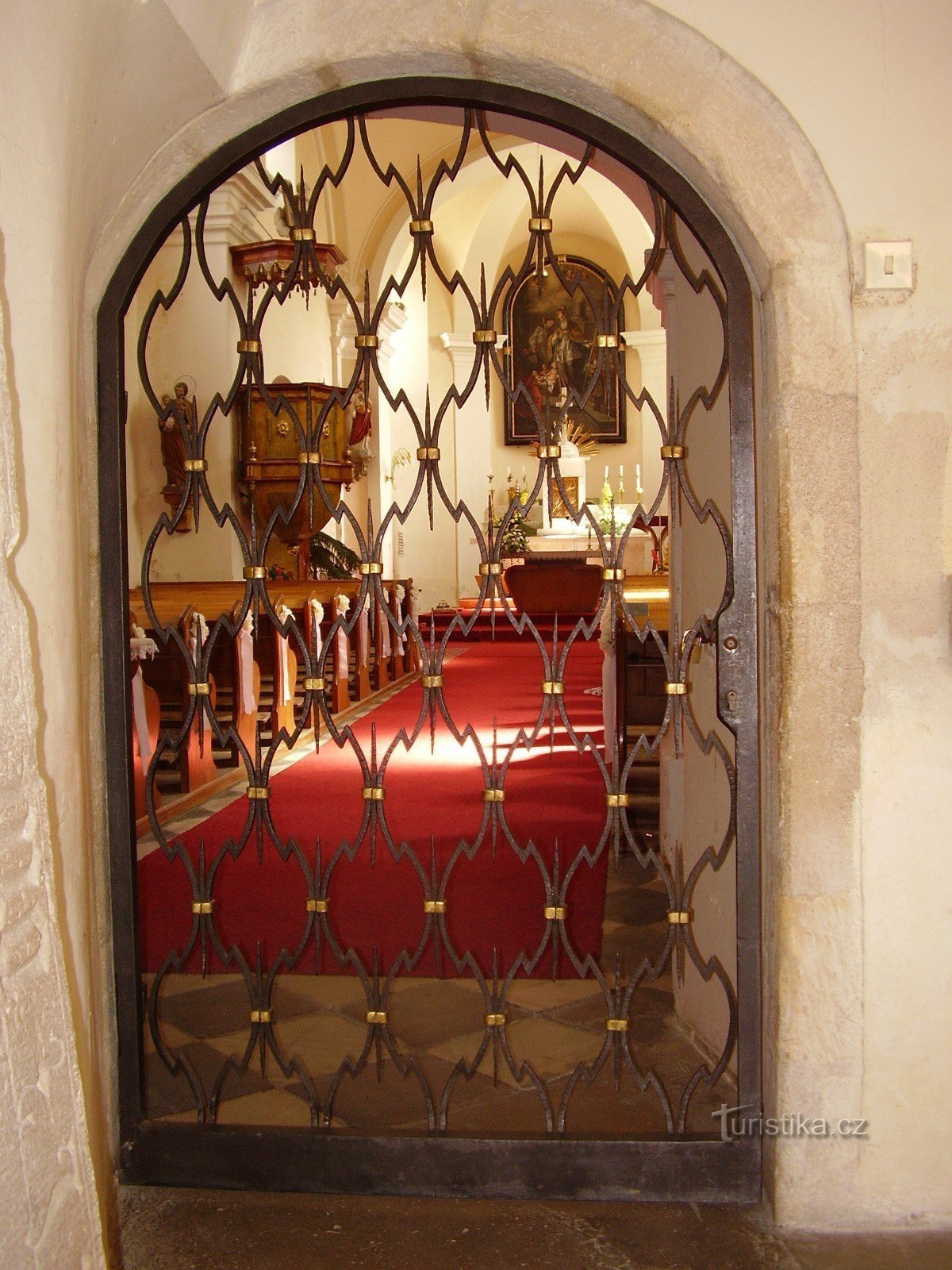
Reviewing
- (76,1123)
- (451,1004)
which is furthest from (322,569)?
(76,1123)

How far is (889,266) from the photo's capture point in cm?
212

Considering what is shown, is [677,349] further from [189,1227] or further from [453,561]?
[453,561]

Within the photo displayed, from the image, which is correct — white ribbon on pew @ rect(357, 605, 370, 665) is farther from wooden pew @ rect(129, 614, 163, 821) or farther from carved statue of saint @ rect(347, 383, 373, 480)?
wooden pew @ rect(129, 614, 163, 821)

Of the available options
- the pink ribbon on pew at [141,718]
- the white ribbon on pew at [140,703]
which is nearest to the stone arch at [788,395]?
the white ribbon on pew at [140,703]

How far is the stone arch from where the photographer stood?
213cm

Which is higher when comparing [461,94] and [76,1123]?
[461,94]

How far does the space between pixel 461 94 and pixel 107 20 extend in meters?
0.72

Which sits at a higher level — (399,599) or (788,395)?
(788,395)

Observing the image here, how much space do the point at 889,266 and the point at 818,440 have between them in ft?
1.14

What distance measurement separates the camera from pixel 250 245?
29.1 ft

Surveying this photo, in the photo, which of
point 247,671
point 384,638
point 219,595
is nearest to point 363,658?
point 384,638

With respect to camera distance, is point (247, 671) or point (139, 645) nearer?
point (139, 645)

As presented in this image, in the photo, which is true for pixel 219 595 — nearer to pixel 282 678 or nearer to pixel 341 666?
pixel 282 678

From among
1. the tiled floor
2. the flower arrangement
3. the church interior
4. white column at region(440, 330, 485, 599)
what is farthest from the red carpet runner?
white column at region(440, 330, 485, 599)
